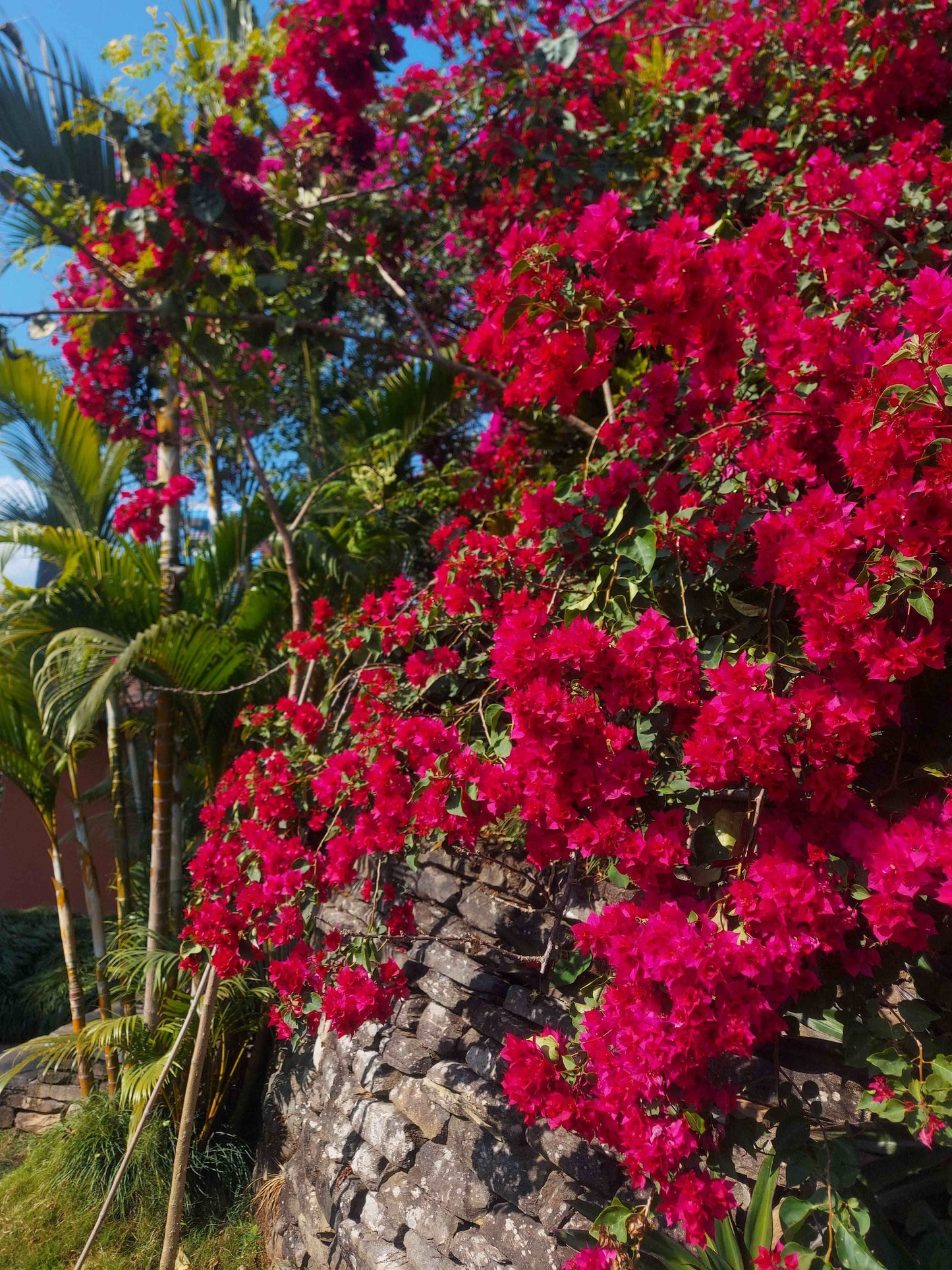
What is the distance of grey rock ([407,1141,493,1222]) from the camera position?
2.04m

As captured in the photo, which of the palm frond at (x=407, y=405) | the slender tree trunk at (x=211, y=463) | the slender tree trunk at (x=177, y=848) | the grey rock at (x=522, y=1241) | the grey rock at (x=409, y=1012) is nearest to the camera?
the grey rock at (x=522, y=1241)

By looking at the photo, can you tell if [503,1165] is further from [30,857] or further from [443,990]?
[30,857]

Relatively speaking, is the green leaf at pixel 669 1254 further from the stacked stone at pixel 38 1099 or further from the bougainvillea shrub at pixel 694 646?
the stacked stone at pixel 38 1099

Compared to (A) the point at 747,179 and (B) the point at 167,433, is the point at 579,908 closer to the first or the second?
(A) the point at 747,179

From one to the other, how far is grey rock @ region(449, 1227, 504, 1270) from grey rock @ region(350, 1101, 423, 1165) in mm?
303

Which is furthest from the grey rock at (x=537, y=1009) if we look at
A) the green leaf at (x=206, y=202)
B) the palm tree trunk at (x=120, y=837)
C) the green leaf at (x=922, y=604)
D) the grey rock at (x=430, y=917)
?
the green leaf at (x=206, y=202)

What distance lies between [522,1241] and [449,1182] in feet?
0.95

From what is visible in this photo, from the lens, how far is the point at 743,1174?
168cm

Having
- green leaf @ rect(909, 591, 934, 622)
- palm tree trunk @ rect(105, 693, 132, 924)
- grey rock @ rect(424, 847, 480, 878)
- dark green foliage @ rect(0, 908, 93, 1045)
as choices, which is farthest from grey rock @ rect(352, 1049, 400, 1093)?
dark green foliage @ rect(0, 908, 93, 1045)

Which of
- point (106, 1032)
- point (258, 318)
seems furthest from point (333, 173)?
point (106, 1032)

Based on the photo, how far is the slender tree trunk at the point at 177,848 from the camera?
12.0ft

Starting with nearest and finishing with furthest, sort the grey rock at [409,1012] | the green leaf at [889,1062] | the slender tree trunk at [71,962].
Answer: the green leaf at [889,1062]
the grey rock at [409,1012]
the slender tree trunk at [71,962]

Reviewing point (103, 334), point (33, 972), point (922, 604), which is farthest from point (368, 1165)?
point (33, 972)

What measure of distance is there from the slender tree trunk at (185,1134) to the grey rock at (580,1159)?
1143 millimetres
